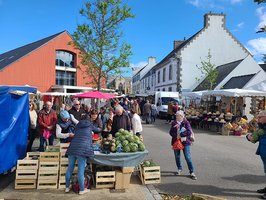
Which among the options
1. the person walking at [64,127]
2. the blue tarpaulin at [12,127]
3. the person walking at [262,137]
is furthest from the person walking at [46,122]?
the person walking at [262,137]

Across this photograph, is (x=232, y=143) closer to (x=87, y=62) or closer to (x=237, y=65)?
(x=87, y=62)

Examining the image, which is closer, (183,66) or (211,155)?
(211,155)

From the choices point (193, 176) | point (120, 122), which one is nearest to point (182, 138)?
point (193, 176)

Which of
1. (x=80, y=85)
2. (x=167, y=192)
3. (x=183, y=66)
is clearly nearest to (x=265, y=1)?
(x=167, y=192)

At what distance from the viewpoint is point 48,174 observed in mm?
6281

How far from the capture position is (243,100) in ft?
69.6

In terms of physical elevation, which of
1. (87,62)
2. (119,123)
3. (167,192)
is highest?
(87,62)

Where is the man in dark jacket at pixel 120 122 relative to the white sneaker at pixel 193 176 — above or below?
above

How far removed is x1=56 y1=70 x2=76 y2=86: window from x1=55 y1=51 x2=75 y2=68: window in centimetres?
110

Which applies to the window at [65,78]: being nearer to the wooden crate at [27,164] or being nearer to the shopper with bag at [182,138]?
the shopper with bag at [182,138]

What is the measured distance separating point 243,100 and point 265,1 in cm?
1406

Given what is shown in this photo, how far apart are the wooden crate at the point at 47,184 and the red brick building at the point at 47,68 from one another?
28.3 metres

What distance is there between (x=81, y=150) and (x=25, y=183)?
59.2 inches

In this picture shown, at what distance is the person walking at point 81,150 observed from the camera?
577 cm
